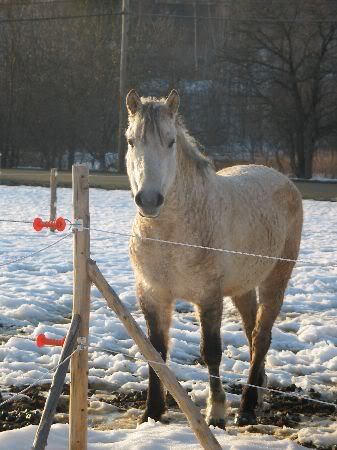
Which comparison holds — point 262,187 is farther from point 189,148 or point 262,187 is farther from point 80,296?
point 80,296

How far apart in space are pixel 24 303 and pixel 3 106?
3013 cm

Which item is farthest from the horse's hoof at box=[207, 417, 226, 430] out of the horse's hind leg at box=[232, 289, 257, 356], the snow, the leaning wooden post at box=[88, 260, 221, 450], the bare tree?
the bare tree

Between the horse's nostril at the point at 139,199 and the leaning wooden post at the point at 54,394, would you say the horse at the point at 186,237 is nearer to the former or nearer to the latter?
the horse's nostril at the point at 139,199

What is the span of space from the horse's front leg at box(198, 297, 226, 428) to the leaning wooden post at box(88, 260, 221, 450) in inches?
43.9

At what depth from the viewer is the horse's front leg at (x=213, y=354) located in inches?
176

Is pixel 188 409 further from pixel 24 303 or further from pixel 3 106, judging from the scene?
pixel 3 106

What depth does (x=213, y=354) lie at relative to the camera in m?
4.53

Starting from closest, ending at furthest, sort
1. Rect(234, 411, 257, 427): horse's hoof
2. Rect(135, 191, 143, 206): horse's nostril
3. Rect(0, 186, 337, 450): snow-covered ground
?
Rect(135, 191, 143, 206): horse's nostril < Rect(234, 411, 257, 427): horse's hoof < Rect(0, 186, 337, 450): snow-covered ground

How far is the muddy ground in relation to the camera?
4.39 m

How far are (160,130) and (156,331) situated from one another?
138cm

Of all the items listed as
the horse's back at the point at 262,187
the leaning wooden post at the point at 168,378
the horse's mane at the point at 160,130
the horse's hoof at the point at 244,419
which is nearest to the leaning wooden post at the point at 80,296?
the leaning wooden post at the point at 168,378

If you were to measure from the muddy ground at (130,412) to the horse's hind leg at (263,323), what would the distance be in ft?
0.54

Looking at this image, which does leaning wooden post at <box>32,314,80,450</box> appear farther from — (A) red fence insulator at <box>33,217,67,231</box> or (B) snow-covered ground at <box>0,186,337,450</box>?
→ (B) snow-covered ground at <box>0,186,337,450</box>

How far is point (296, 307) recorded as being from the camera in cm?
763
